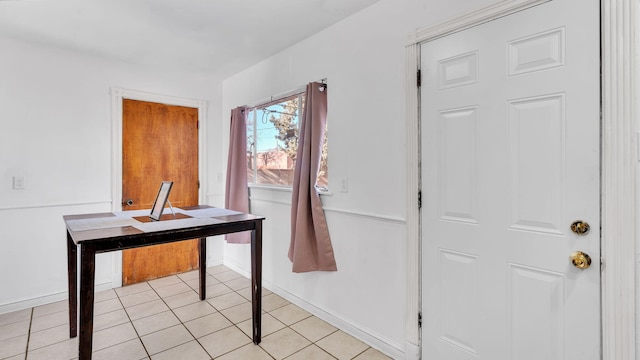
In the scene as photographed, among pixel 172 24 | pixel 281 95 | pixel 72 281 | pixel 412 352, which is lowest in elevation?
pixel 412 352

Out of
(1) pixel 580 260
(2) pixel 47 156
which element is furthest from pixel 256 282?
(2) pixel 47 156

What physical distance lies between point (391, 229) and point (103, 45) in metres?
3.03

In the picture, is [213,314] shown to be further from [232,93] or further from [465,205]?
[232,93]

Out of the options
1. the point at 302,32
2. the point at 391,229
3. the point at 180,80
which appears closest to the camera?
the point at 391,229

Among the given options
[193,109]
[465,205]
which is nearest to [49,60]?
[193,109]

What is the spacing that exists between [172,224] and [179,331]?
956 millimetres

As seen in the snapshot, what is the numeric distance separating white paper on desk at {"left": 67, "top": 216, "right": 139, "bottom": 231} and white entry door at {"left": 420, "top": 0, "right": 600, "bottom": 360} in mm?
1973

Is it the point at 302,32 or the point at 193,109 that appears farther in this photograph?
the point at 193,109

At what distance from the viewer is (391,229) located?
2049 millimetres

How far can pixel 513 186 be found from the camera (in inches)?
59.6

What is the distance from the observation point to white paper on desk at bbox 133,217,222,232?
192 centimetres

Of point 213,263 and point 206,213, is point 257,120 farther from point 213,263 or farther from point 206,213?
point 213,263

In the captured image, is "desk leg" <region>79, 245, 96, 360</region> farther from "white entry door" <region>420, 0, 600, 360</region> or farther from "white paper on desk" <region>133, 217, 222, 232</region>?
"white entry door" <region>420, 0, 600, 360</region>

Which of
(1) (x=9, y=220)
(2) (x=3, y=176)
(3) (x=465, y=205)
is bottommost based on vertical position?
(1) (x=9, y=220)
